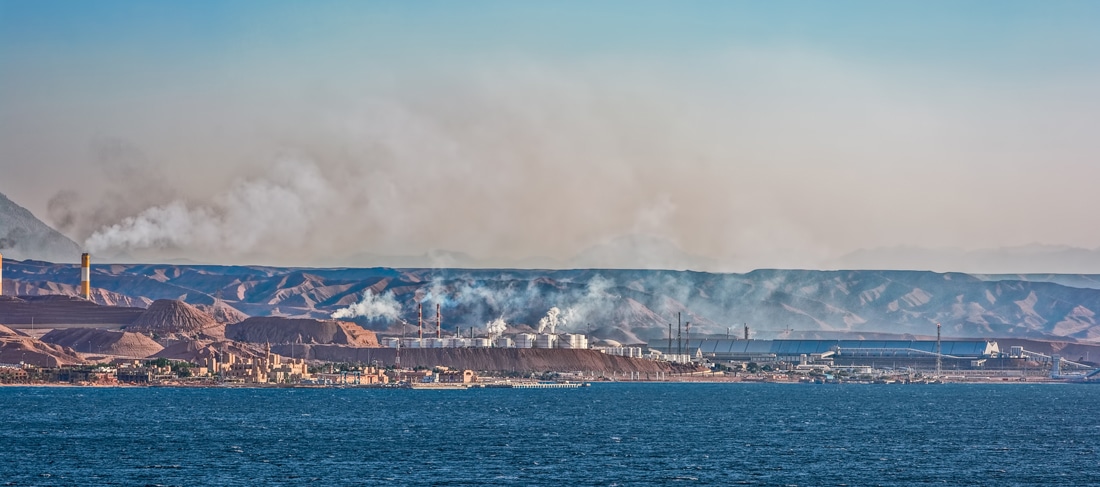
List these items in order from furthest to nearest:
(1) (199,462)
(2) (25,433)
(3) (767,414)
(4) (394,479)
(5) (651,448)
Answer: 1. (3) (767,414)
2. (2) (25,433)
3. (5) (651,448)
4. (1) (199,462)
5. (4) (394,479)

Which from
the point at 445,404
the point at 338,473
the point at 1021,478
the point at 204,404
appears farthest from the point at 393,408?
the point at 1021,478

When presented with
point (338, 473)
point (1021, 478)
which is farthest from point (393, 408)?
point (1021, 478)

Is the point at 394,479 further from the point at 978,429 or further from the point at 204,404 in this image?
the point at 204,404

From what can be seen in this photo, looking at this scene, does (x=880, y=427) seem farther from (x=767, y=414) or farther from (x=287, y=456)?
(x=287, y=456)

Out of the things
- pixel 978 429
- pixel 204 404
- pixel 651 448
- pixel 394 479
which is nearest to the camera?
pixel 394 479

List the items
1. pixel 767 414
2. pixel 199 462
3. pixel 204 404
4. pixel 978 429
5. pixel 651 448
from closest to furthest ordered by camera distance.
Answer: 1. pixel 199 462
2. pixel 651 448
3. pixel 978 429
4. pixel 767 414
5. pixel 204 404

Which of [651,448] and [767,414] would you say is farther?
[767,414]
